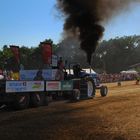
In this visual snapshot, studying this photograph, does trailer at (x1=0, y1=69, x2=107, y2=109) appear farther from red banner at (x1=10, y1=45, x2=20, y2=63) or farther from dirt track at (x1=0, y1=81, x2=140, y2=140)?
red banner at (x1=10, y1=45, x2=20, y2=63)

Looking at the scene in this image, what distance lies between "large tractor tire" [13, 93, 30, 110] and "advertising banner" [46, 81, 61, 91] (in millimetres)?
1470

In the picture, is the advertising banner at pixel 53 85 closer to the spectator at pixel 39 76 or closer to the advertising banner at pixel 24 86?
the advertising banner at pixel 24 86

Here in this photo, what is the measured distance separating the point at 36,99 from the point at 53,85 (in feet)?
4.56

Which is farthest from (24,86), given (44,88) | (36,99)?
(44,88)

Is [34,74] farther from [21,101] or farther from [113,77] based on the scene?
[113,77]

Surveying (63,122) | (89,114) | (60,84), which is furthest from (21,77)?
(63,122)

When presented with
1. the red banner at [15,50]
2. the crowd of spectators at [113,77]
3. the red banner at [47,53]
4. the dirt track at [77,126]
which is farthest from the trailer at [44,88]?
the crowd of spectators at [113,77]

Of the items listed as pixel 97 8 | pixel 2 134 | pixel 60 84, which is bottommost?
pixel 2 134

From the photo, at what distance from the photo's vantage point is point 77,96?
75.8ft

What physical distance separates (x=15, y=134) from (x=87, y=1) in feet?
42.0

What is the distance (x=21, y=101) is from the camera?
1939 centimetres

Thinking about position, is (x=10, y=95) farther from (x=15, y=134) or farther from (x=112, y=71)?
(x=112, y=71)

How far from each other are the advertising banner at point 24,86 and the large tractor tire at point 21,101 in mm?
237

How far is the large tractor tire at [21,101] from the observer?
19094 mm
